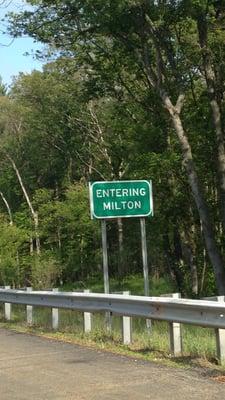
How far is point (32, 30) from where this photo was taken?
1944 centimetres

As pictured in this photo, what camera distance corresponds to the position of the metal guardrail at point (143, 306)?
8.22 meters

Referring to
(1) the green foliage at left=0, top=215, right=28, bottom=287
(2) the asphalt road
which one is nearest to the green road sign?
(2) the asphalt road

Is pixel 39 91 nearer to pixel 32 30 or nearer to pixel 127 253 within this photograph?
pixel 127 253

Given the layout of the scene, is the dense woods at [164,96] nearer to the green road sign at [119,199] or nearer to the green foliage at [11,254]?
the green road sign at [119,199]

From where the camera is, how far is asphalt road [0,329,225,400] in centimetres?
692

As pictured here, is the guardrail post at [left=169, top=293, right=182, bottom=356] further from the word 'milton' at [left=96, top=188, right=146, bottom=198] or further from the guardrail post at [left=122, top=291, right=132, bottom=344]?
the word 'milton' at [left=96, top=188, right=146, bottom=198]

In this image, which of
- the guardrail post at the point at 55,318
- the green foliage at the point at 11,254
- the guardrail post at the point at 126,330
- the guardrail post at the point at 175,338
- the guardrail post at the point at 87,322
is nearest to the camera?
the guardrail post at the point at 175,338

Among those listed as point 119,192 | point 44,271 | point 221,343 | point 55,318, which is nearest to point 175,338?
point 221,343

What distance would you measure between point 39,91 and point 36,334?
3922 cm

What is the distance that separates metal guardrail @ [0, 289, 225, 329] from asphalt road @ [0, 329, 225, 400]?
0.74m

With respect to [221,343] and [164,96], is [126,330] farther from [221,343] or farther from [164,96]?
A: [164,96]

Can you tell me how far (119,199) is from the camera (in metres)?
12.3

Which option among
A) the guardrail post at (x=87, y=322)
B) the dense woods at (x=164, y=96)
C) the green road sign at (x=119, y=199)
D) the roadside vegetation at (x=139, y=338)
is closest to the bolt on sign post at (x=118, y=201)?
the green road sign at (x=119, y=199)

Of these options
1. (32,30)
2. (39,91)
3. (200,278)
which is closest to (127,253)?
(39,91)
